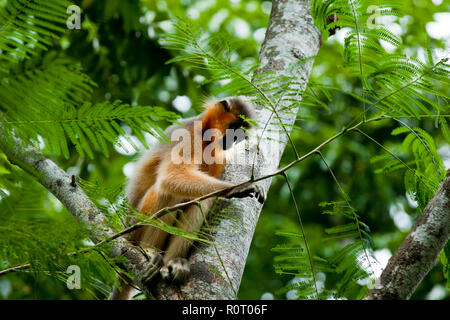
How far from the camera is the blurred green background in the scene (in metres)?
6.94

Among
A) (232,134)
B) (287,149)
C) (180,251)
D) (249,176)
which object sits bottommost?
(180,251)

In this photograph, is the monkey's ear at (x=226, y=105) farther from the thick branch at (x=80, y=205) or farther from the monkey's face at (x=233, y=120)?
the thick branch at (x=80, y=205)

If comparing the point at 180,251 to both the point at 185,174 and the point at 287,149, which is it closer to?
the point at 185,174

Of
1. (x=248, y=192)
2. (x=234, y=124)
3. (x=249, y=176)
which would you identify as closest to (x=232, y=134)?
(x=234, y=124)

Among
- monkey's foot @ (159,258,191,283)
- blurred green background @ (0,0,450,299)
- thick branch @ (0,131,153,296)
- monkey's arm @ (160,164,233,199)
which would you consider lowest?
monkey's foot @ (159,258,191,283)

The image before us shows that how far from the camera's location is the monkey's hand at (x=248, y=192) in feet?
9.86

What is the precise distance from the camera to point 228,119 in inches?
185

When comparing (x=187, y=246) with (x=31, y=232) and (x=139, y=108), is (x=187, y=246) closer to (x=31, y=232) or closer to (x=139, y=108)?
(x=139, y=108)

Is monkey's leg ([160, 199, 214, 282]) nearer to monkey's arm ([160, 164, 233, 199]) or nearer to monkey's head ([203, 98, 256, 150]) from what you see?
monkey's arm ([160, 164, 233, 199])

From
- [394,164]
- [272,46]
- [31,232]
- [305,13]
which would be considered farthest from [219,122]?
[31,232]

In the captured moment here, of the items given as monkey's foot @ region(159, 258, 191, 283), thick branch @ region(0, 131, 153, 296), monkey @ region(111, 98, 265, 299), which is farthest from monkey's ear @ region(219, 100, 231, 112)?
monkey's foot @ region(159, 258, 191, 283)

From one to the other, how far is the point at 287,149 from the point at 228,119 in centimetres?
319

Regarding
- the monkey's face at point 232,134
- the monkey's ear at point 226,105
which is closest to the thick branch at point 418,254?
the monkey's face at point 232,134

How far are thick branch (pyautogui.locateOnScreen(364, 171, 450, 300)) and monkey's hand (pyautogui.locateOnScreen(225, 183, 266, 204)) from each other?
1.00 metres
